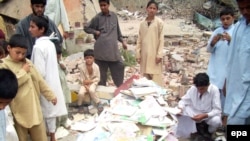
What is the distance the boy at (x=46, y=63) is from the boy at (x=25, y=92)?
0.61 feet

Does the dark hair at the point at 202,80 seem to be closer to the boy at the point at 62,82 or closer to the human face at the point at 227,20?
the human face at the point at 227,20

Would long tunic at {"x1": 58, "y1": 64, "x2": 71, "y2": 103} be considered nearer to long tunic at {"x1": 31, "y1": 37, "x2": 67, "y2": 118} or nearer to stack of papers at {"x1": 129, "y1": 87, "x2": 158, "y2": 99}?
long tunic at {"x1": 31, "y1": 37, "x2": 67, "y2": 118}

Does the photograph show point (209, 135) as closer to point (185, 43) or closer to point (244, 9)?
point (244, 9)

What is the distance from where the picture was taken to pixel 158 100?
188 inches

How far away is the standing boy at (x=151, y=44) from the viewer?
5859 millimetres

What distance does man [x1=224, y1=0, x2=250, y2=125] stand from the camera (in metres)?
2.95

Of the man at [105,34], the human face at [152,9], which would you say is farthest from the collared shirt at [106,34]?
the human face at [152,9]

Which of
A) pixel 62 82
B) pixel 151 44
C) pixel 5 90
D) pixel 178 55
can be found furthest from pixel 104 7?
pixel 178 55

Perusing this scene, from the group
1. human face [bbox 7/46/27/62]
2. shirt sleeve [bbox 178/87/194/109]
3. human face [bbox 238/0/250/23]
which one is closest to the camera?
human face [bbox 238/0/250/23]

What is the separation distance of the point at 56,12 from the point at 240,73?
10.8ft

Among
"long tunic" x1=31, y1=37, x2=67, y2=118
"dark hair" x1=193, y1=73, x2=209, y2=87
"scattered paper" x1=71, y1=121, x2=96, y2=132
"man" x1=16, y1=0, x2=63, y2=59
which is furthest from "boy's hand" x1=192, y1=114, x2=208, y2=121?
"man" x1=16, y1=0, x2=63, y2=59

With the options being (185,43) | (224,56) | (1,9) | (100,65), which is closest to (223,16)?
(224,56)

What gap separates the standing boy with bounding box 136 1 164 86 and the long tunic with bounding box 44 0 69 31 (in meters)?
1.22

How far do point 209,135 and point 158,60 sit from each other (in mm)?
1555
